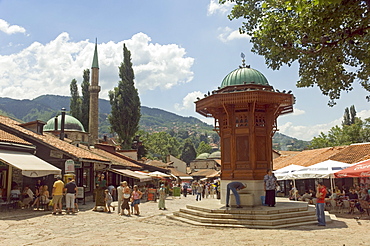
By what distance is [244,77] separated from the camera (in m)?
13.9

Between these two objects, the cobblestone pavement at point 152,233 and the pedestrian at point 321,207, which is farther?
the pedestrian at point 321,207

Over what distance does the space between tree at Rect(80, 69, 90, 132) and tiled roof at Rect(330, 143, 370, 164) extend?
117 ft

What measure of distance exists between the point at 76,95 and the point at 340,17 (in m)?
50.5

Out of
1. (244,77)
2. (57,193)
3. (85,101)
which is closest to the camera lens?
(57,193)

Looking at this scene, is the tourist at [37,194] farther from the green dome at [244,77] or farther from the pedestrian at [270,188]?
the pedestrian at [270,188]

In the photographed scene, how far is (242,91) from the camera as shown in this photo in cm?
1248

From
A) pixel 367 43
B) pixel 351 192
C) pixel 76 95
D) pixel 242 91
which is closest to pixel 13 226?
pixel 242 91

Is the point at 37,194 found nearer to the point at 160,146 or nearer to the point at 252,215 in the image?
the point at 252,215

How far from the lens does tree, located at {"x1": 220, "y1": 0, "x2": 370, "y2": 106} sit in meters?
6.74

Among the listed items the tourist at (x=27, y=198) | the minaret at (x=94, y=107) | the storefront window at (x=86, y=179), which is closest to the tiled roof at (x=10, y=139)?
the tourist at (x=27, y=198)

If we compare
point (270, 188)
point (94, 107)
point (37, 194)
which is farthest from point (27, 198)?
point (94, 107)

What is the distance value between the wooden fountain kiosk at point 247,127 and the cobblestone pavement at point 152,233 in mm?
2813

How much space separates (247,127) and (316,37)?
603 cm

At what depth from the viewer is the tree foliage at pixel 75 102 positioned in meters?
49.8
